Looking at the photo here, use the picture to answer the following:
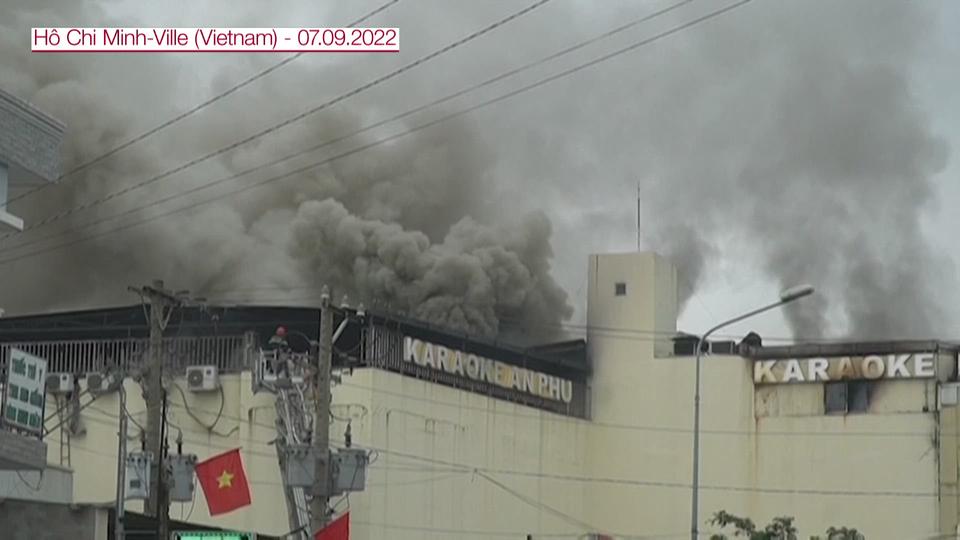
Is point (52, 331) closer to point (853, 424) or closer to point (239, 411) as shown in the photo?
point (239, 411)

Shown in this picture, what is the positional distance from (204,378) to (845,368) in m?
21.6

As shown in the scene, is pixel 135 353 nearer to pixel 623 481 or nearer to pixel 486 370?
pixel 486 370

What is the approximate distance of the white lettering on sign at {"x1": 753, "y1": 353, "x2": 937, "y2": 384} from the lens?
199ft

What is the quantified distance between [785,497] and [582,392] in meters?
8.18

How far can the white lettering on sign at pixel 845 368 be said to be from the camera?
6072 cm

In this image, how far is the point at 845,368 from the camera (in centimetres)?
6209

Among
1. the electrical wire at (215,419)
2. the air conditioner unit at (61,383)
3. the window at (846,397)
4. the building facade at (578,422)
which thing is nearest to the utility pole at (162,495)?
the building facade at (578,422)

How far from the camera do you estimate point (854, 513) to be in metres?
61.2

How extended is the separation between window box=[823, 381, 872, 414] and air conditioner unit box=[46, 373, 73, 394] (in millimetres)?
24930

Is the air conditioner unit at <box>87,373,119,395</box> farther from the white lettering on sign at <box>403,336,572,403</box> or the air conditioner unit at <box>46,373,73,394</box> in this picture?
the white lettering on sign at <box>403,336,572,403</box>

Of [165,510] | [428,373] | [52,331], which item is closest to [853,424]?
→ [428,373]

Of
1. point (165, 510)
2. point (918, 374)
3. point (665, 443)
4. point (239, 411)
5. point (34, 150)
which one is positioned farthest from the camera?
point (665, 443)

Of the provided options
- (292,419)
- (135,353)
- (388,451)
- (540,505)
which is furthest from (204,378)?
(540,505)

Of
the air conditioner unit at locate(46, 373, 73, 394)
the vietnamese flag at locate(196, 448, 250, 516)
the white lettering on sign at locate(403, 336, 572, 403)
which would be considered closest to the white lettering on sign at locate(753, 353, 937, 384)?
the white lettering on sign at locate(403, 336, 572, 403)
